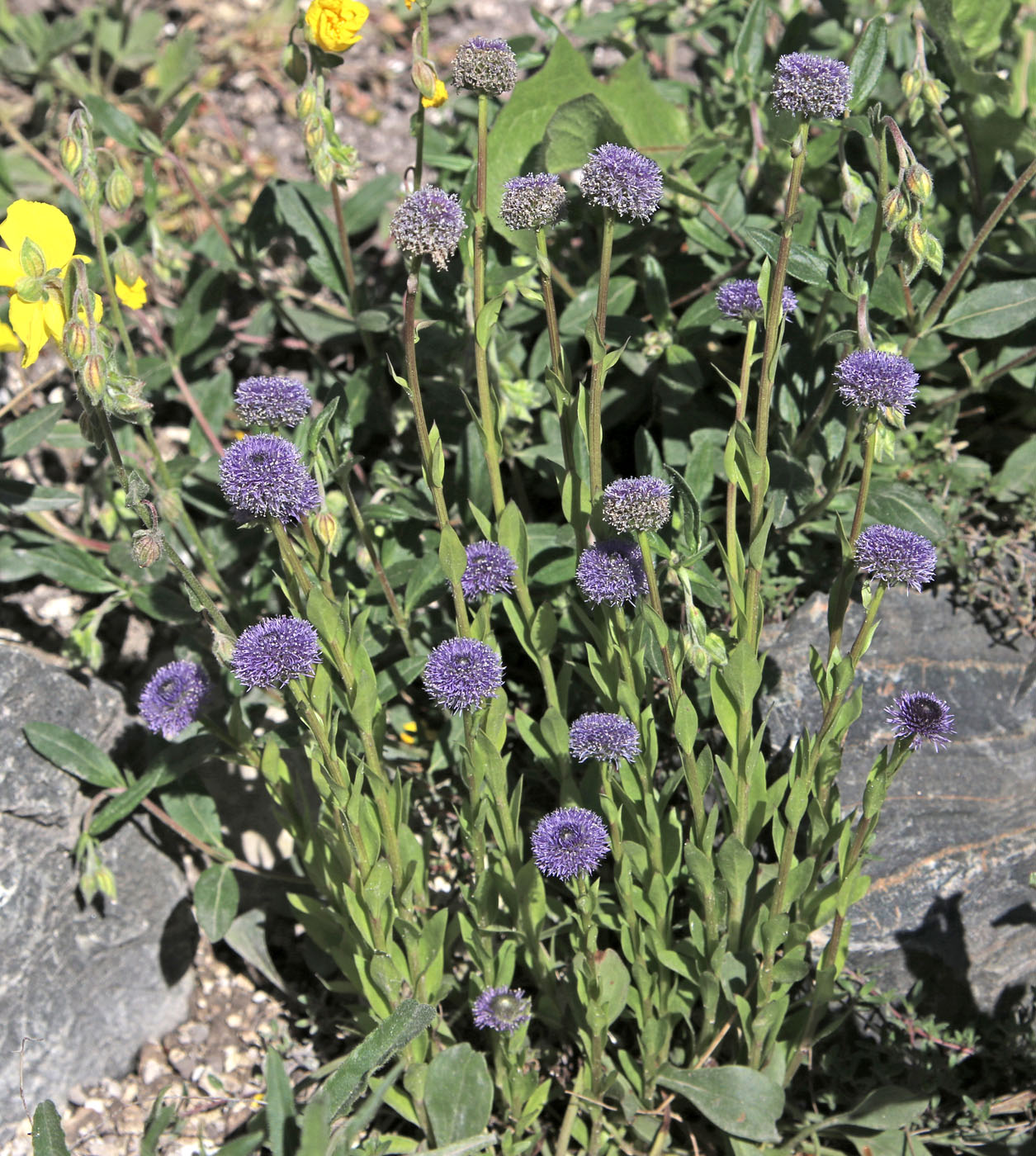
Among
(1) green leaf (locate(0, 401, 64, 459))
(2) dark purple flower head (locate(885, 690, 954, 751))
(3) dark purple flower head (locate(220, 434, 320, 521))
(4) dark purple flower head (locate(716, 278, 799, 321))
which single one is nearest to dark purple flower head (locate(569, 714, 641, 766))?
(2) dark purple flower head (locate(885, 690, 954, 751))

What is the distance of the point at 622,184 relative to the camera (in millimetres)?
1533

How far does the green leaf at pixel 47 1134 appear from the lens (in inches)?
64.0

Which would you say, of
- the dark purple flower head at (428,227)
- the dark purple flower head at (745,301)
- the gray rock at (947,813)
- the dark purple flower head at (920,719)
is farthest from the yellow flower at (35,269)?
the gray rock at (947,813)

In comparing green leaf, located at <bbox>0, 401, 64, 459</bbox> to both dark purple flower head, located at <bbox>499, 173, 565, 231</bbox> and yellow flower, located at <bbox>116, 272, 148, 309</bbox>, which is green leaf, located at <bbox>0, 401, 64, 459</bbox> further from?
dark purple flower head, located at <bbox>499, 173, 565, 231</bbox>

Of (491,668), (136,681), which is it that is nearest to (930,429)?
(491,668)

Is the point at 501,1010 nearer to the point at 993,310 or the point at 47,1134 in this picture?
the point at 47,1134

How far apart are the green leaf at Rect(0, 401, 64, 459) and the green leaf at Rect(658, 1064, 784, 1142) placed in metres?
1.81

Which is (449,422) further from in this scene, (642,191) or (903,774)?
(903,774)

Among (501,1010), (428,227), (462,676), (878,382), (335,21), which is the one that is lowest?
(501,1010)

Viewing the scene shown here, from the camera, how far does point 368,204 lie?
8.84 feet

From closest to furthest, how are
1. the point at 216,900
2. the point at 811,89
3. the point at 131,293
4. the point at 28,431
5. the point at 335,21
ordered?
the point at 811,89 < the point at 335,21 < the point at 216,900 < the point at 131,293 < the point at 28,431

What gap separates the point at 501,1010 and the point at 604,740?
1.54 ft

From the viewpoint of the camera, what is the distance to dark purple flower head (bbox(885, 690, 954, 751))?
1.53 meters

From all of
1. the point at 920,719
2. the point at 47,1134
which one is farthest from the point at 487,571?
the point at 47,1134
